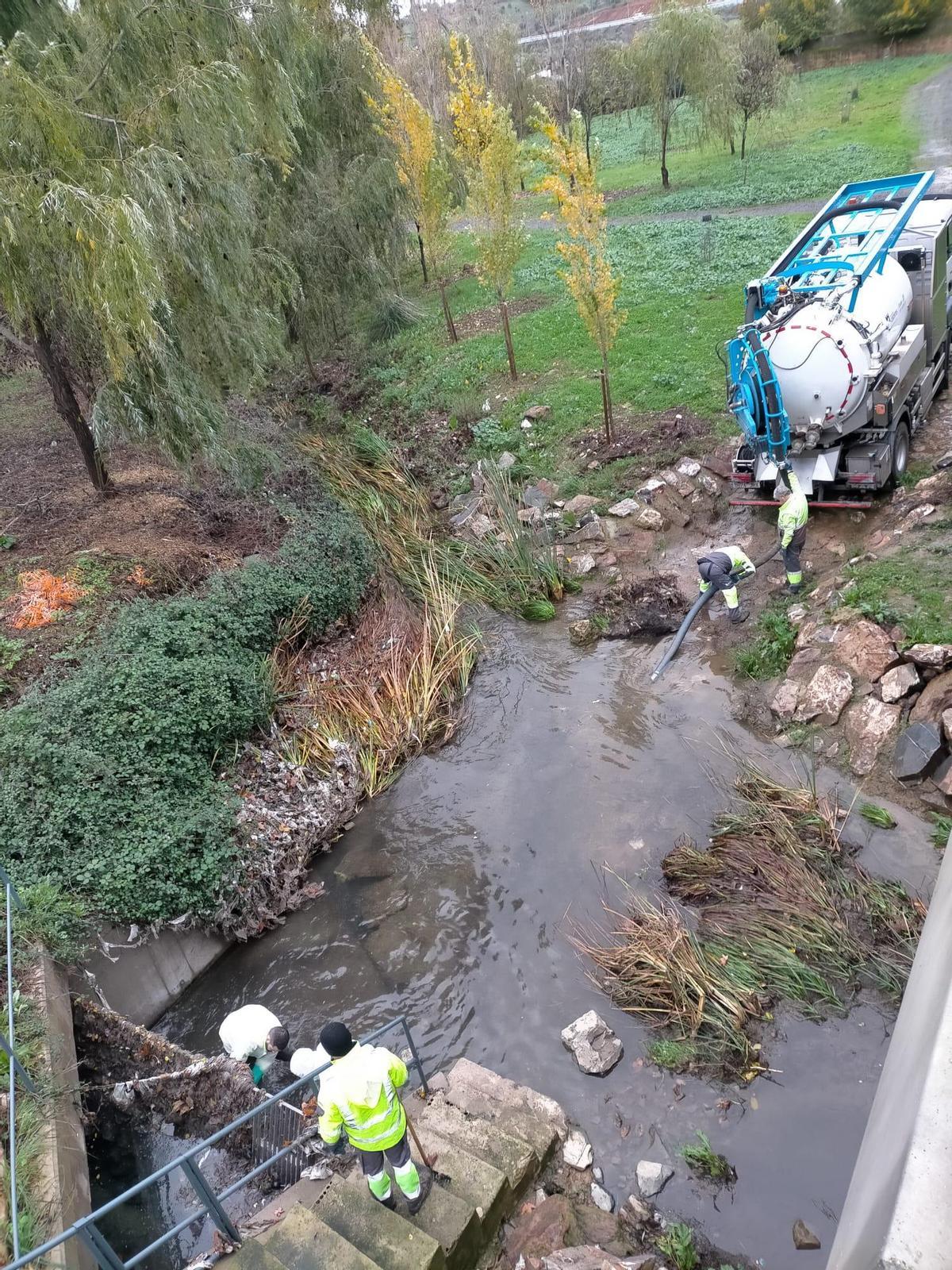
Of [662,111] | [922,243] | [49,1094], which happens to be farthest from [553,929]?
[662,111]

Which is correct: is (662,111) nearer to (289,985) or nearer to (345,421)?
(345,421)

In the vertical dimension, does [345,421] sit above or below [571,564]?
above

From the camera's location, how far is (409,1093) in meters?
5.35

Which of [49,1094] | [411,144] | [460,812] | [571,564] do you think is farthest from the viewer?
[411,144]

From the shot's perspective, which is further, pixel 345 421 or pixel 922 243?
pixel 345 421

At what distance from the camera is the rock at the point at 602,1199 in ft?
14.4

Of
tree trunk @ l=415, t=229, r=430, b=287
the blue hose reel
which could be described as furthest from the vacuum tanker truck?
tree trunk @ l=415, t=229, r=430, b=287

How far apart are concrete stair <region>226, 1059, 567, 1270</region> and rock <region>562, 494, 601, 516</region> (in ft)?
25.8

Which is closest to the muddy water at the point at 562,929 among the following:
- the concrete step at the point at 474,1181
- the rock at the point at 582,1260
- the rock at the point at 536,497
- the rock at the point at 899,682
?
the rock at the point at 582,1260

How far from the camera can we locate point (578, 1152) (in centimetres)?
466

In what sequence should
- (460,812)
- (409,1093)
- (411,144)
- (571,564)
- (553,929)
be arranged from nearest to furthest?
(409,1093) → (553,929) → (460,812) → (571,564) → (411,144)

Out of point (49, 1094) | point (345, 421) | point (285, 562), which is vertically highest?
point (345, 421)

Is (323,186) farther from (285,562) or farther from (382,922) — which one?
(382,922)

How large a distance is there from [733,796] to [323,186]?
46.0 feet
